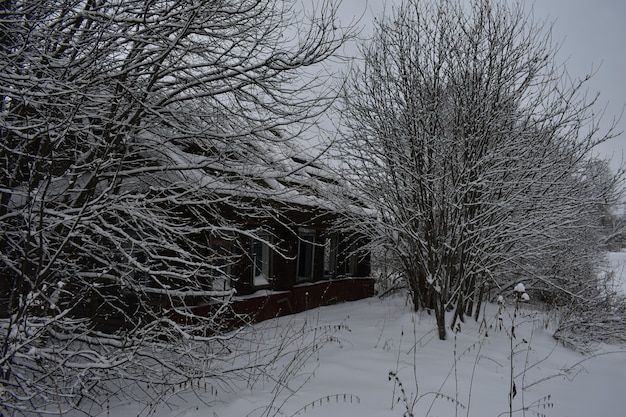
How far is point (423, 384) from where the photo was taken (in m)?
5.56

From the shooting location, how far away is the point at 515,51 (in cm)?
876

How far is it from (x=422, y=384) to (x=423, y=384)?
14mm

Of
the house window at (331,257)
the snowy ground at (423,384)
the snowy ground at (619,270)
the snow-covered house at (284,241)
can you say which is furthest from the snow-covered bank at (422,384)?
the snowy ground at (619,270)

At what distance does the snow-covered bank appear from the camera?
187 inches

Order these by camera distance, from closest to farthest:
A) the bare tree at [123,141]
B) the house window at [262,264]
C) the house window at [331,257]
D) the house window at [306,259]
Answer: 1. the bare tree at [123,141]
2. the house window at [262,264]
3. the house window at [306,259]
4. the house window at [331,257]

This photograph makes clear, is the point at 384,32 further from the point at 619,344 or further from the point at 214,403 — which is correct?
the point at 619,344

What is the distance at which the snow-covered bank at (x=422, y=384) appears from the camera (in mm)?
4742

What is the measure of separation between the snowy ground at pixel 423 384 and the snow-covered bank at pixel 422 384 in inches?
0.5

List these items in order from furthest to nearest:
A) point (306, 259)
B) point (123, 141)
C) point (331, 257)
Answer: point (331, 257)
point (306, 259)
point (123, 141)

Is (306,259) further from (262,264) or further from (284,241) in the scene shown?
(284,241)

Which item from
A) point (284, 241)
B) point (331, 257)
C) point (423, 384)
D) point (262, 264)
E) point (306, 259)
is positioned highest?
point (284, 241)

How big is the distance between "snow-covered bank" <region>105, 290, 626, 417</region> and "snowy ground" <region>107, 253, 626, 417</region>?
12 mm

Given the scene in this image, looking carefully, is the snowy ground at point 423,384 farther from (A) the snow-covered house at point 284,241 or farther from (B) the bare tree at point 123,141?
(A) the snow-covered house at point 284,241

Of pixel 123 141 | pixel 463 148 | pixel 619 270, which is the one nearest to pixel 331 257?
pixel 463 148
